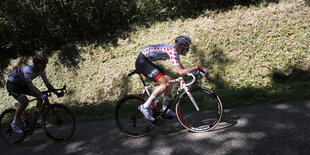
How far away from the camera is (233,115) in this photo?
15.0 ft

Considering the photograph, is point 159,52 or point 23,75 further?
point 23,75

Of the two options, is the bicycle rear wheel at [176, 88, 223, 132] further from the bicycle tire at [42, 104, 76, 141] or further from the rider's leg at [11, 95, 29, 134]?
the rider's leg at [11, 95, 29, 134]

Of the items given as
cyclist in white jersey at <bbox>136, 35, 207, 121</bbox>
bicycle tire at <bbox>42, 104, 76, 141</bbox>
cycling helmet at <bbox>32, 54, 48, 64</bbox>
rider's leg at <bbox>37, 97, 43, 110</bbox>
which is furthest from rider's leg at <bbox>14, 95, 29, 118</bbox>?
cyclist in white jersey at <bbox>136, 35, 207, 121</bbox>

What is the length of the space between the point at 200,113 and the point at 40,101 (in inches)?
146

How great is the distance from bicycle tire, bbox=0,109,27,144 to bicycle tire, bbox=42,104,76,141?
0.72m

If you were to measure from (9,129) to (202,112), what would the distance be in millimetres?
4605

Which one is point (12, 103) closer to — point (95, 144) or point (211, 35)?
point (95, 144)

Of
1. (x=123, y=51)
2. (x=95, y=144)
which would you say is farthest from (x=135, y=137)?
(x=123, y=51)

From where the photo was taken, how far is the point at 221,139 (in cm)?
362

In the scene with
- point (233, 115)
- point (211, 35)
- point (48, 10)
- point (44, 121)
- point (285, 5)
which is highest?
point (48, 10)

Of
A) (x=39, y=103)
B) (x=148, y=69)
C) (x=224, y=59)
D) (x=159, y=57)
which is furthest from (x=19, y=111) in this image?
(x=224, y=59)

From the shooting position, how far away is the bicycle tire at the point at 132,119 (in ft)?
14.2

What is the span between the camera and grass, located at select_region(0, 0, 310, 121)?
288 inches

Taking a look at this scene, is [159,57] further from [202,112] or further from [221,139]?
[221,139]
